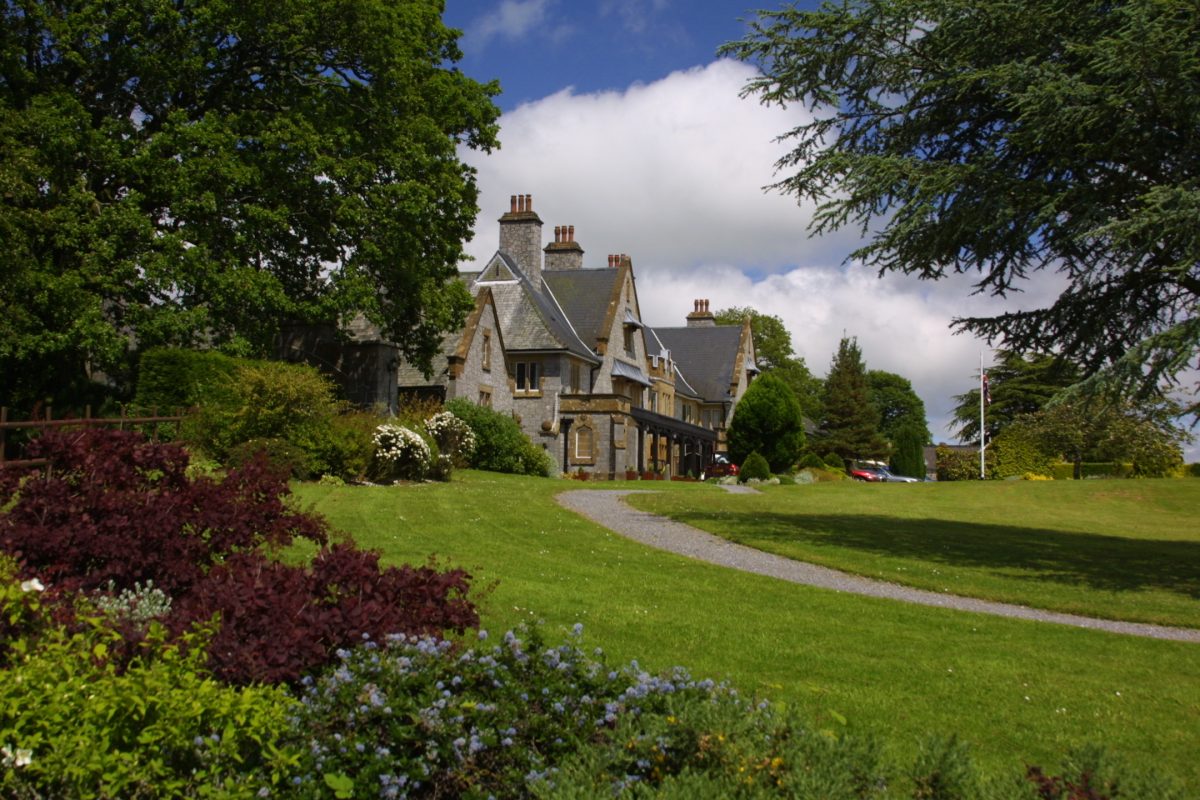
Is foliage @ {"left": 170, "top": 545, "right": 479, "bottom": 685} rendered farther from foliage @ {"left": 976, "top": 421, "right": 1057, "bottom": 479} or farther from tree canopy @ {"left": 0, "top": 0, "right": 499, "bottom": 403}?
foliage @ {"left": 976, "top": 421, "right": 1057, "bottom": 479}

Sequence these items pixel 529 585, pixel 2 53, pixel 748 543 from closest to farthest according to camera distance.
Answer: pixel 529 585 < pixel 748 543 < pixel 2 53

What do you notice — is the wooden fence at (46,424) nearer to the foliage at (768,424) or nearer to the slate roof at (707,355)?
the foliage at (768,424)

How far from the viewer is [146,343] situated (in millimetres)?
24703

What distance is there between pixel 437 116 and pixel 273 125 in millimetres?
5624

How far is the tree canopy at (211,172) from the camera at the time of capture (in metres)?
23.2

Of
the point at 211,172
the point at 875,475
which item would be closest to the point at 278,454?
the point at 211,172

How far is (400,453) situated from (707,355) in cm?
4964

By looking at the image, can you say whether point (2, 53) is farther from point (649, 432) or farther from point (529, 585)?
point (649, 432)

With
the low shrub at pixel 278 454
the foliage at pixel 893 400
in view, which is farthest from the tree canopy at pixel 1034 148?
the foliage at pixel 893 400

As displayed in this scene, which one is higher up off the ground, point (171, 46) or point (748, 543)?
point (171, 46)

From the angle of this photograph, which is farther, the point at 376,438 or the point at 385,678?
the point at 376,438

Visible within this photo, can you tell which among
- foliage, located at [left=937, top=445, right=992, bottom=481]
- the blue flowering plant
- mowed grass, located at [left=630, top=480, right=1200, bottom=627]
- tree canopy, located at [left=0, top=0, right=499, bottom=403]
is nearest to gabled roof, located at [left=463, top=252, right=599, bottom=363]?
mowed grass, located at [left=630, top=480, right=1200, bottom=627]

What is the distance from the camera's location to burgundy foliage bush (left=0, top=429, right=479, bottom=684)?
215 inches

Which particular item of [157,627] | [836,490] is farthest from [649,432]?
[157,627]
